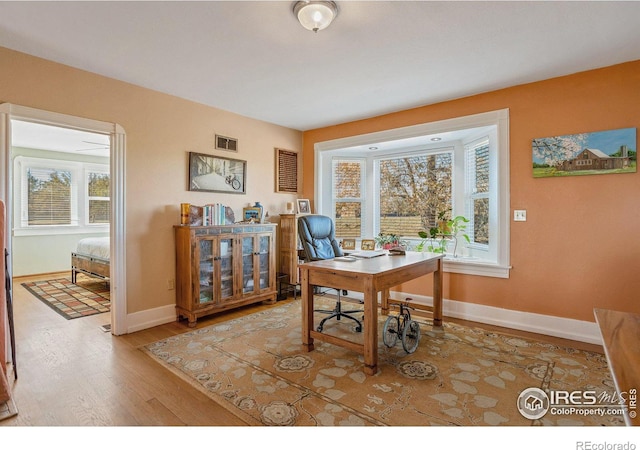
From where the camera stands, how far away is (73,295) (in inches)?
184

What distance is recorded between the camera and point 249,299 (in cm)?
398

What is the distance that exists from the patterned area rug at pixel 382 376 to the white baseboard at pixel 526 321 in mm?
332

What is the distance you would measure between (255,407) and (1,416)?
4.64 feet

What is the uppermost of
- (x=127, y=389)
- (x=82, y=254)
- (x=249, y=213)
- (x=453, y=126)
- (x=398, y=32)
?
(x=398, y=32)

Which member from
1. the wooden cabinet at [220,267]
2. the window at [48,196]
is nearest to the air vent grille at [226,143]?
the wooden cabinet at [220,267]

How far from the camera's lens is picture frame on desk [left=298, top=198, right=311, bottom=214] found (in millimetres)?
4906

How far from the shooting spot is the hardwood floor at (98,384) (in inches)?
72.6

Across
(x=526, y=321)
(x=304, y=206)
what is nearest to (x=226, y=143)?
(x=304, y=206)

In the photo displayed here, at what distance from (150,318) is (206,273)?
2.32ft

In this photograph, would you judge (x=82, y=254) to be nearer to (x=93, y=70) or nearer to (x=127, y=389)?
(x=93, y=70)

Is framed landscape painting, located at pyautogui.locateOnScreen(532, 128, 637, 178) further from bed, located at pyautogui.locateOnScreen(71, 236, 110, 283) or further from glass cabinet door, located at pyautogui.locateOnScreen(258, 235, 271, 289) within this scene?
bed, located at pyautogui.locateOnScreen(71, 236, 110, 283)

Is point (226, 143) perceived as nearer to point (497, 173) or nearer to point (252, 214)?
point (252, 214)
